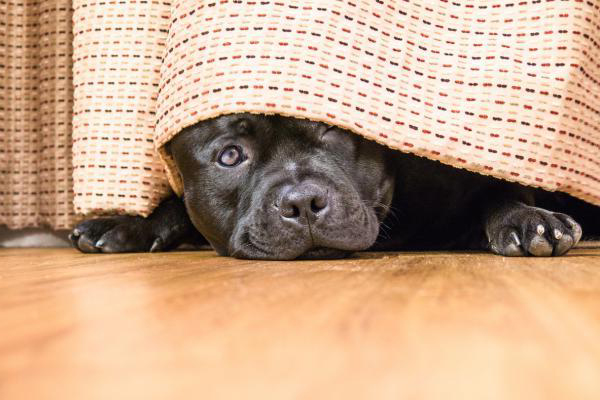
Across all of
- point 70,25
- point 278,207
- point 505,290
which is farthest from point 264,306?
point 70,25

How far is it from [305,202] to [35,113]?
5.84ft

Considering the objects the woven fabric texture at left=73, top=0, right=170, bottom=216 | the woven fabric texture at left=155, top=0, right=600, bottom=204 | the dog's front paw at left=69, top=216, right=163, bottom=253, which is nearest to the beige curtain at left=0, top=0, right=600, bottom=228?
the woven fabric texture at left=155, top=0, right=600, bottom=204

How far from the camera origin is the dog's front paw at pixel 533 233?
6.24 feet

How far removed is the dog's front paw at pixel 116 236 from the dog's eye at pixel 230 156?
63 centimetres

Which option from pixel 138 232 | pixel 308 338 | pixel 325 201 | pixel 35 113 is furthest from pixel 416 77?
pixel 35 113

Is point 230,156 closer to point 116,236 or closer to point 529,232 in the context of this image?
point 116,236

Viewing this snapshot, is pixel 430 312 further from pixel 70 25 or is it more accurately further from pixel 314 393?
pixel 70 25

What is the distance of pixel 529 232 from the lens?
6.38ft

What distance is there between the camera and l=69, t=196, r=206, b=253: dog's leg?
8.60ft

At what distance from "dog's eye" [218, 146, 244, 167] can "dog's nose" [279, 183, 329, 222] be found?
11.5 inches

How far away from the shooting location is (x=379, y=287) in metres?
1.17

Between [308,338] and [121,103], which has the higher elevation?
[308,338]

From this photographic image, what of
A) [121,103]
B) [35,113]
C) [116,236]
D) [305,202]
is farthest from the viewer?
[35,113]

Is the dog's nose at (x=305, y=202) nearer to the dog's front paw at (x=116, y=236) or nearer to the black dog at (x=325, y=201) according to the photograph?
the black dog at (x=325, y=201)
